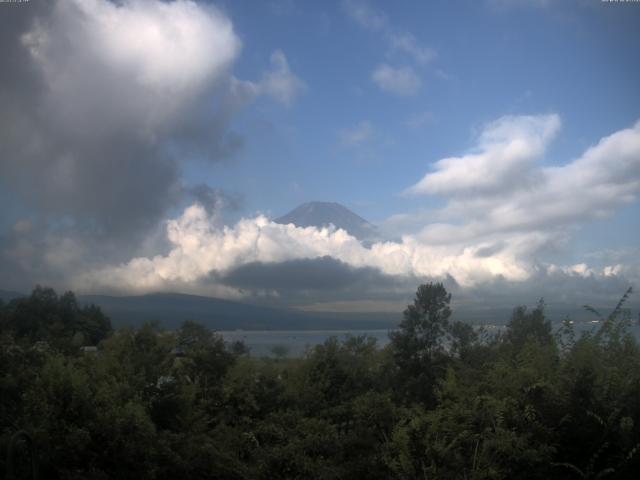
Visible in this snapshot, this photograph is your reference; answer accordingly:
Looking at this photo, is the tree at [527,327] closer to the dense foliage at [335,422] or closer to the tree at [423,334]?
the tree at [423,334]

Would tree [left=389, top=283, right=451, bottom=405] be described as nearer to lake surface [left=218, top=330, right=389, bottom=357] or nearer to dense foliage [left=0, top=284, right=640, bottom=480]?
lake surface [left=218, top=330, right=389, bottom=357]

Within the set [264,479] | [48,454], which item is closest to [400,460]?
[264,479]

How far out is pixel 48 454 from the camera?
7.06 metres

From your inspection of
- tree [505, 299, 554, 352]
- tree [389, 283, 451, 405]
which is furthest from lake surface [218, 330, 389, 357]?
tree [505, 299, 554, 352]

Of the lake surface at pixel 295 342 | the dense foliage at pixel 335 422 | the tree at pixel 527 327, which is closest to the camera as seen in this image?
the dense foliage at pixel 335 422

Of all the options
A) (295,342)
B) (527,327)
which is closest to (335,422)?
(527,327)

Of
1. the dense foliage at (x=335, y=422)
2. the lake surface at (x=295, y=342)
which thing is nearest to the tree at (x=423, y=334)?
the lake surface at (x=295, y=342)

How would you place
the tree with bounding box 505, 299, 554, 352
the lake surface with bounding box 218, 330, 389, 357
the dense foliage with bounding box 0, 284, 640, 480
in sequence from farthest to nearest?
the lake surface with bounding box 218, 330, 389, 357, the tree with bounding box 505, 299, 554, 352, the dense foliage with bounding box 0, 284, 640, 480

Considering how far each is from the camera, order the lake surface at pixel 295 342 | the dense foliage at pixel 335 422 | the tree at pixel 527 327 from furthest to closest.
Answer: the lake surface at pixel 295 342, the tree at pixel 527 327, the dense foliage at pixel 335 422

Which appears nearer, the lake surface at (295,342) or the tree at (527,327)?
the tree at (527,327)

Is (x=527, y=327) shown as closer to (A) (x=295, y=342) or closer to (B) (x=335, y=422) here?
(B) (x=335, y=422)

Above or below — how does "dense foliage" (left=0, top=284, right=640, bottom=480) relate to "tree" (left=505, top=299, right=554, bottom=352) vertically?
below

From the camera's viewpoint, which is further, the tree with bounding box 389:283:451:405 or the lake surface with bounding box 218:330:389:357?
the lake surface with bounding box 218:330:389:357

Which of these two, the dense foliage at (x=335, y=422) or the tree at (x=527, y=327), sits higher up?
the tree at (x=527, y=327)
